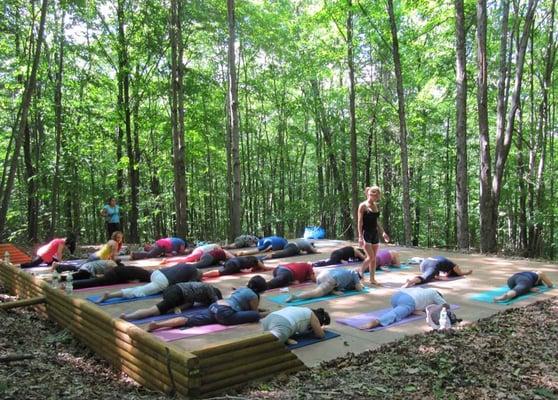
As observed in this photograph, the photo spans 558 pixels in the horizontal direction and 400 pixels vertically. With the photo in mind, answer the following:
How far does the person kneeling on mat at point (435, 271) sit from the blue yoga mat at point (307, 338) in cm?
244

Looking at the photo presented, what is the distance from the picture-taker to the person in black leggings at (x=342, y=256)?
8.79 metres

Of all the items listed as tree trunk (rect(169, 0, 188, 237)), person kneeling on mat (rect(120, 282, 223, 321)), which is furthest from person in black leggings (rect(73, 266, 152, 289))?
tree trunk (rect(169, 0, 188, 237))

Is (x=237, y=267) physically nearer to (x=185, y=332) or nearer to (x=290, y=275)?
(x=290, y=275)

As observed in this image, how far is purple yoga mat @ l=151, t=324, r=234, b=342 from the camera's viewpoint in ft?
14.5

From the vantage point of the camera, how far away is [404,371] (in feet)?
11.7

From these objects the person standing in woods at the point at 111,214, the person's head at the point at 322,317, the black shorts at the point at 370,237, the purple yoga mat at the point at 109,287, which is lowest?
the purple yoga mat at the point at 109,287

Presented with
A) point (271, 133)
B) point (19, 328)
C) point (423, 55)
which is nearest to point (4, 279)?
point (19, 328)

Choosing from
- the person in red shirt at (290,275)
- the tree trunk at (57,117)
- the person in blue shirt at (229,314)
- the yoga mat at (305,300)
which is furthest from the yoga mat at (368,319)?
the tree trunk at (57,117)

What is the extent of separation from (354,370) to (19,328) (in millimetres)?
4494

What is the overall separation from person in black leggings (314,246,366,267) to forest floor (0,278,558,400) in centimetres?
395

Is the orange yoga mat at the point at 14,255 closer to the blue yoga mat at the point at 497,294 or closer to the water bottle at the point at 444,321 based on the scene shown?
the water bottle at the point at 444,321

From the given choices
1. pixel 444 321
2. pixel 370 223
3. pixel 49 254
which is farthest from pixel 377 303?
pixel 49 254

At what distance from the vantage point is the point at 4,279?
Result: 8.26 metres

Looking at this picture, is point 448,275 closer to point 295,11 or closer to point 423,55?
point 423,55
